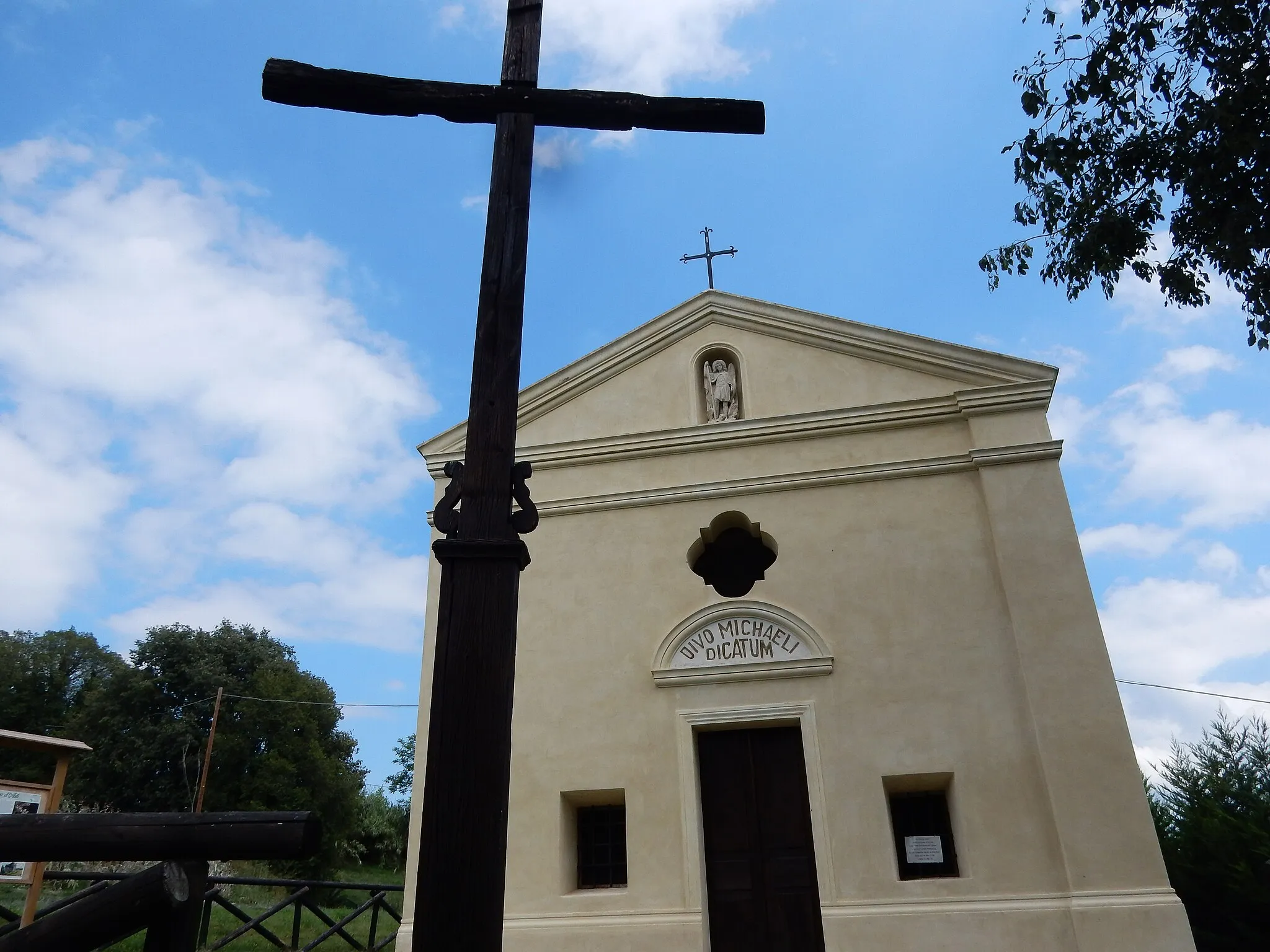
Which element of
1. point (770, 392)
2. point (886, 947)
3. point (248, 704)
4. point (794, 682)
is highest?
point (248, 704)

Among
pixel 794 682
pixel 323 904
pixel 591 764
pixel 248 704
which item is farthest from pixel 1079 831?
pixel 248 704

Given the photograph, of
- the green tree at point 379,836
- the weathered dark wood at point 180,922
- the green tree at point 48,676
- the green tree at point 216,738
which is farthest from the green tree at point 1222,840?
the green tree at point 48,676

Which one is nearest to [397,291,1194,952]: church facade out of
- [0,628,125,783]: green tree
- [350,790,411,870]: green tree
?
[350,790,411,870]: green tree

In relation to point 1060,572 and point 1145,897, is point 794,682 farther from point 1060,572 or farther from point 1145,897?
point 1145,897

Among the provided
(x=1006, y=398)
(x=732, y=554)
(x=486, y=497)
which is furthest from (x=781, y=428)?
(x=486, y=497)

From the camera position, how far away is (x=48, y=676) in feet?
139

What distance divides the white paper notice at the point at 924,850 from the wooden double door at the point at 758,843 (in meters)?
0.90

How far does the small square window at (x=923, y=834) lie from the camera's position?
8.48 metres

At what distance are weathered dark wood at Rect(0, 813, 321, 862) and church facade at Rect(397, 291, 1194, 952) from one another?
21.2 feet

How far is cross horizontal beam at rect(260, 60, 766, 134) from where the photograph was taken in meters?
4.72

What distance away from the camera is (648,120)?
4871 mm

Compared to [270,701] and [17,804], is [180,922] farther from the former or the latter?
[270,701]

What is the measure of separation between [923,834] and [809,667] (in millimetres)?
1862

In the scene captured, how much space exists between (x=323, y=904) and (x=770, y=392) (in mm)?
19345
